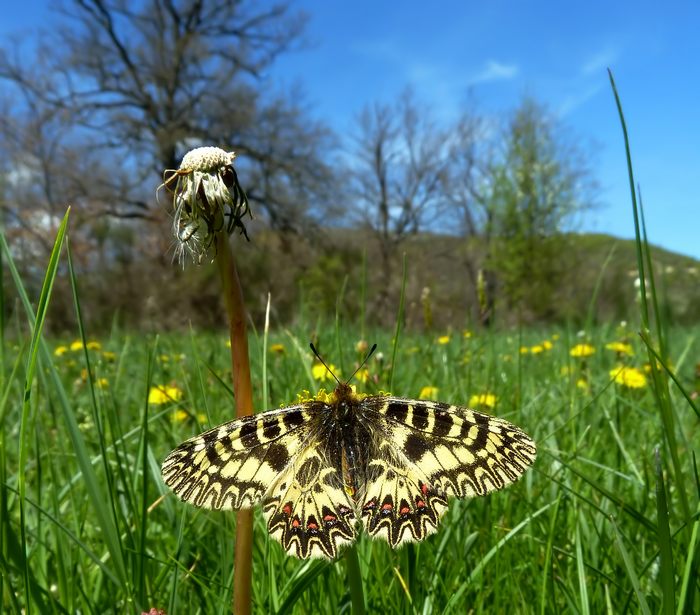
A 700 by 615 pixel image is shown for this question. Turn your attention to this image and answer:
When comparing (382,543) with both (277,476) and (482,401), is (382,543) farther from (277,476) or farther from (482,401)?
(482,401)

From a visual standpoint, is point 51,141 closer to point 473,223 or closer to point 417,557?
point 473,223

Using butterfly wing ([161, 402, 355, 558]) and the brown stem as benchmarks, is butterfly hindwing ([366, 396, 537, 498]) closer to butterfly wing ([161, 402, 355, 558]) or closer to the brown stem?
butterfly wing ([161, 402, 355, 558])

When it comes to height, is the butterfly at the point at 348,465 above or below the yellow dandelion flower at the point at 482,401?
above

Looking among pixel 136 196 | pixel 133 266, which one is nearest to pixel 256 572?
pixel 133 266

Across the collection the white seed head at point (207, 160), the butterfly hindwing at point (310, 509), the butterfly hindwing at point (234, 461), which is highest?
the white seed head at point (207, 160)

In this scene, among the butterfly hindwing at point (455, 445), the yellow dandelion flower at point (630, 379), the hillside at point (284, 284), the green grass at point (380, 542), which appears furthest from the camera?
the hillside at point (284, 284)

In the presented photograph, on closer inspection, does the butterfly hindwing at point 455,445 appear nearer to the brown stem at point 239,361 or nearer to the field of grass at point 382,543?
the field of grass at point 382,543

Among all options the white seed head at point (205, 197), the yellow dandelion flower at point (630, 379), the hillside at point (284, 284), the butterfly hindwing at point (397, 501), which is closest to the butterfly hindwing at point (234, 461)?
the butterfly hindwing at point (397, 501)
